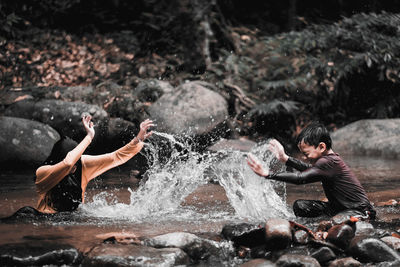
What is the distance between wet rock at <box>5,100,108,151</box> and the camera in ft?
31.8

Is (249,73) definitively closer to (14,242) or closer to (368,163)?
(368,163)

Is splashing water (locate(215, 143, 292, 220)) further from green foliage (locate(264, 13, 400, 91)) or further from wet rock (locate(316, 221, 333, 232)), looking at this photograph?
green foliage (locate(264, 13, 400, 91))

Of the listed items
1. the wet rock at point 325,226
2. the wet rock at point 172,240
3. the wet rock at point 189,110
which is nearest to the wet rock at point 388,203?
the wet rock at point 325,226

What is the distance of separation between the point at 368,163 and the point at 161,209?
207 inches

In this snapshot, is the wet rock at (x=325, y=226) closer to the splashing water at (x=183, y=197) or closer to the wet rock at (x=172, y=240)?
the splashing water at (x=183, y=197)

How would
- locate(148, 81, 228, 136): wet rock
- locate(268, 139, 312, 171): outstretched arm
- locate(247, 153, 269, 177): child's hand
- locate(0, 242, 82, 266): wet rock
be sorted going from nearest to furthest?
locate(0, 242, 82, 266): wet rock, locate(247, 153, 269, 177): child's hand, locate(268, 139, 312, 171): outstretched arm, locate(148, 81, 228, 136): wet rock

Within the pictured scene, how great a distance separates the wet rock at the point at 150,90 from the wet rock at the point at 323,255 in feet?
27.8

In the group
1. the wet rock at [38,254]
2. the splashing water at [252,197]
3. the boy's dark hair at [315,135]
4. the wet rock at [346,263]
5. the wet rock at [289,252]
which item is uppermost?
the boy's dark hair at [315,135]

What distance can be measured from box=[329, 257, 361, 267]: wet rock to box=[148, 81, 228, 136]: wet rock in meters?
6.90

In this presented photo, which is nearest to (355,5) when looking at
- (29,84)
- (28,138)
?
(29,84)

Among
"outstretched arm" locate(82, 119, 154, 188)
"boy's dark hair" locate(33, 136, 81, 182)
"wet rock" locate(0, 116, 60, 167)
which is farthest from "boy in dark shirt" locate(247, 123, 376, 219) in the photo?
"wet rock" locate(0, 116, 60, 167)

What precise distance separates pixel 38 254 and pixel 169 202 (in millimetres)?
2133

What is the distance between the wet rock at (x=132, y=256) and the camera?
133 inches

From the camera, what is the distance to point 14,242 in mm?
3744
